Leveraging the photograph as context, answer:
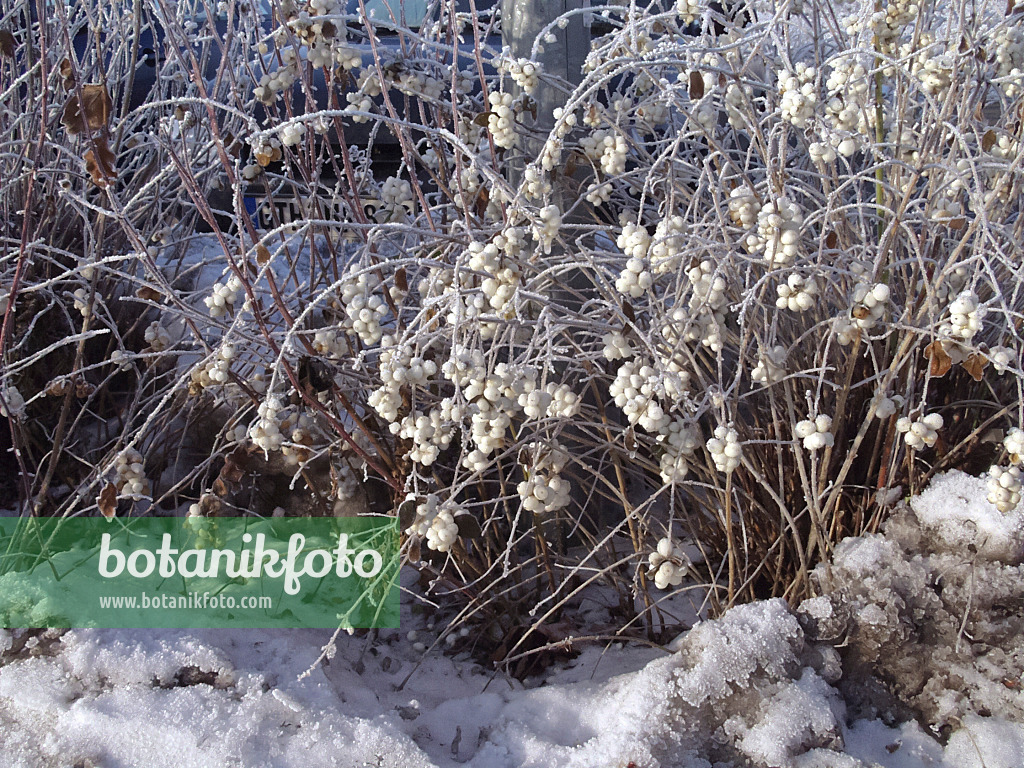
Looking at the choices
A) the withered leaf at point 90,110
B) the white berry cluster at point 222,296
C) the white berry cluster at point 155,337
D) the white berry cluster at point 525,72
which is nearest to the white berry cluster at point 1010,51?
the white berry cluster at point 525,72

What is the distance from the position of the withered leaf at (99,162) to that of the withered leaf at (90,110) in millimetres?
28

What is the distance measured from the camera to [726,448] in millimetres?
1236

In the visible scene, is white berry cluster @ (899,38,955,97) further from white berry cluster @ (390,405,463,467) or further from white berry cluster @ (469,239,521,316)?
white berry cluster @ (390,405,463,467)

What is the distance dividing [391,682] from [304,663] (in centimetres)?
22

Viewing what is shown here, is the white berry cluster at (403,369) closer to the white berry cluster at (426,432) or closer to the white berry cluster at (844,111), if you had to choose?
the white berry cluster at (426,432)

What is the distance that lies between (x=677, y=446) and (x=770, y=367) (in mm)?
192

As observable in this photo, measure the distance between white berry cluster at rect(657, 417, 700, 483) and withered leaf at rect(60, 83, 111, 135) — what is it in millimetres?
1029

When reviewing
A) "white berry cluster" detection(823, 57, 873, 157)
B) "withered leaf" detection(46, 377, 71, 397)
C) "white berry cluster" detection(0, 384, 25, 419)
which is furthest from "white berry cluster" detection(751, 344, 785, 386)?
"white berry cluster" detection(0, 384, 25, 419)

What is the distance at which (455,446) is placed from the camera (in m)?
2.02

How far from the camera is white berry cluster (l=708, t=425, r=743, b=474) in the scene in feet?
4.02

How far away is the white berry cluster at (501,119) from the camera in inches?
56.6

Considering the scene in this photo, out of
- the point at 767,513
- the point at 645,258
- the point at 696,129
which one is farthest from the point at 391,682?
the point at 696,129

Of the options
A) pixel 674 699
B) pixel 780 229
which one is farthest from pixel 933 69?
pixel 674 699

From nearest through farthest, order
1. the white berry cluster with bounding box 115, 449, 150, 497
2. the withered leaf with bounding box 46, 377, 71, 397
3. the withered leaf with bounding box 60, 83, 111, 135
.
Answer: the withered leaf with bounding box 60, 83, 111, 135 < the white berry cluster with bounding box 115, 449, 150, 497 < the withered leaf with bounding box 46, 377, 71, 397
